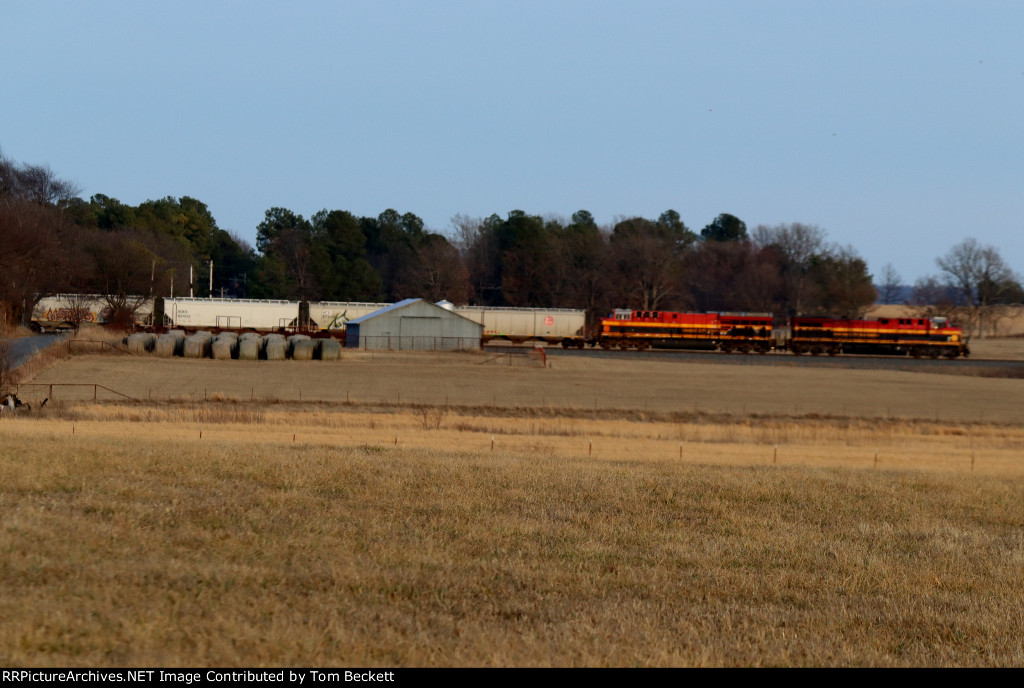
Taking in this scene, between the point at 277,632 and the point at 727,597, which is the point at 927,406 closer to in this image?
the point at 727,597

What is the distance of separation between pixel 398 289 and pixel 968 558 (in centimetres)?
13253

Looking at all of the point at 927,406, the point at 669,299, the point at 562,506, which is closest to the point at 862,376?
the point at 927,406

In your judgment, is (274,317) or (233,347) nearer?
(233,347)

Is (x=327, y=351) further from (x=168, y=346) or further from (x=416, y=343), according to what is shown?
(x=416, y=343)

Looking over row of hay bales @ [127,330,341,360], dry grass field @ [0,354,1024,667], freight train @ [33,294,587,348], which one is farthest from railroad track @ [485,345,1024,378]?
dry grass field @ [0,354,1024,667]

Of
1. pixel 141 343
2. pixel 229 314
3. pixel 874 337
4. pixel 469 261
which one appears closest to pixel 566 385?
pixel 141 343

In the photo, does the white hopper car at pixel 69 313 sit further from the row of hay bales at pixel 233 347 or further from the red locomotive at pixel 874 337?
the red locomotive at pixel 874 337

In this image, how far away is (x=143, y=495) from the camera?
455 inches

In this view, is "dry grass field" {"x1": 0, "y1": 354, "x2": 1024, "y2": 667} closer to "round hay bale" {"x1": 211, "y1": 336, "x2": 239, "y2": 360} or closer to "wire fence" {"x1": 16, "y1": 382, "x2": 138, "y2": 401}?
"wire fence" {"x1": 16, "y1": 382, "x2": 138, "y2": 401}

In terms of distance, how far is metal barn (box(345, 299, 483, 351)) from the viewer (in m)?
75.1

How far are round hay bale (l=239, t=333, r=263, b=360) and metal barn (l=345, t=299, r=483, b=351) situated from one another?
1260 cm

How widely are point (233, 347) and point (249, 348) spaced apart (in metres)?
1.32

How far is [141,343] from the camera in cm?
6353

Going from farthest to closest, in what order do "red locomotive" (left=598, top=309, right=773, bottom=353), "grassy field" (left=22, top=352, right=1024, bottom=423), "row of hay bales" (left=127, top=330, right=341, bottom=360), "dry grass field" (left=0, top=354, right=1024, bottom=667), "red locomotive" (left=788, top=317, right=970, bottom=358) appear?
"red locomotive" (left=788, top=317, right=970, bottom=358) < "red locomotive" (left=598, top=309, right=773, bottom=353) < "row of hay bales" (left=127, top=330, right=341, bottom=360) < "grassy field" (left=22, top=352, right=1024, bottom=423) < "dry grass field" (left=0, top=354, right=1024, bottom=667)
